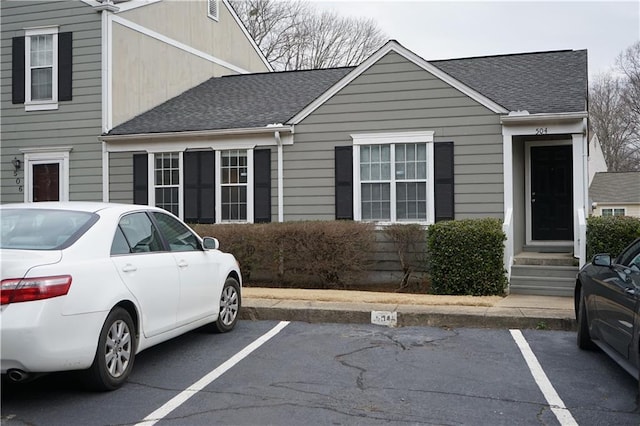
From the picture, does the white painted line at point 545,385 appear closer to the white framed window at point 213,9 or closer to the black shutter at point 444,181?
the black shutter at point 444,181

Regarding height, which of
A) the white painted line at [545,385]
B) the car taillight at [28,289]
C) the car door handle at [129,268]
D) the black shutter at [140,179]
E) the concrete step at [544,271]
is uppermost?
the black shutter at [140,179]

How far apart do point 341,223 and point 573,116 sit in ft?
14.4

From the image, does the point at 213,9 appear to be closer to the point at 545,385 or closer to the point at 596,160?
the point at 545,385

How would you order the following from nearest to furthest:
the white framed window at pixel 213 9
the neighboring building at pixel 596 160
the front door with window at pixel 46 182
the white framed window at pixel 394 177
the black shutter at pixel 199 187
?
the white framed window at pixel 394 177 < the black shutter at pixel 199 187 < the front door with window at pixel 46 182 < the white framed window at pixel 213 9 < the neighboring building at pixel 596 160

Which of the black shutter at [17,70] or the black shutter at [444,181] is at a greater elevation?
the black shutter at [17,70]

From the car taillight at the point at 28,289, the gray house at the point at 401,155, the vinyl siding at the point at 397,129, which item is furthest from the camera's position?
the vinyl siding at the point at 397,129

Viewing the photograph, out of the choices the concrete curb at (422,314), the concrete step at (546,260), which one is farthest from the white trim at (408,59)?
the concrete curb at (422,314)

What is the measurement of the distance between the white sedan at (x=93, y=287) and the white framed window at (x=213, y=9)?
517 inches

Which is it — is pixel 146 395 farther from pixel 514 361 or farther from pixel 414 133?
pixel 414 133

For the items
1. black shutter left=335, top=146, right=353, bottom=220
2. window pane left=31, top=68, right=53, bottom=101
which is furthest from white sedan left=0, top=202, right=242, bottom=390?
window pane left=31, top=68, right=53, bottom=101

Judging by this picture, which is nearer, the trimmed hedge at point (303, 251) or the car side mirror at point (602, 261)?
the car side mirror at point (602, 261)

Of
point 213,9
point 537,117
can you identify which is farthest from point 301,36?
point 537,117

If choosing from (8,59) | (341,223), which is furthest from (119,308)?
(8,59)

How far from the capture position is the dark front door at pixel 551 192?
1162 cm
